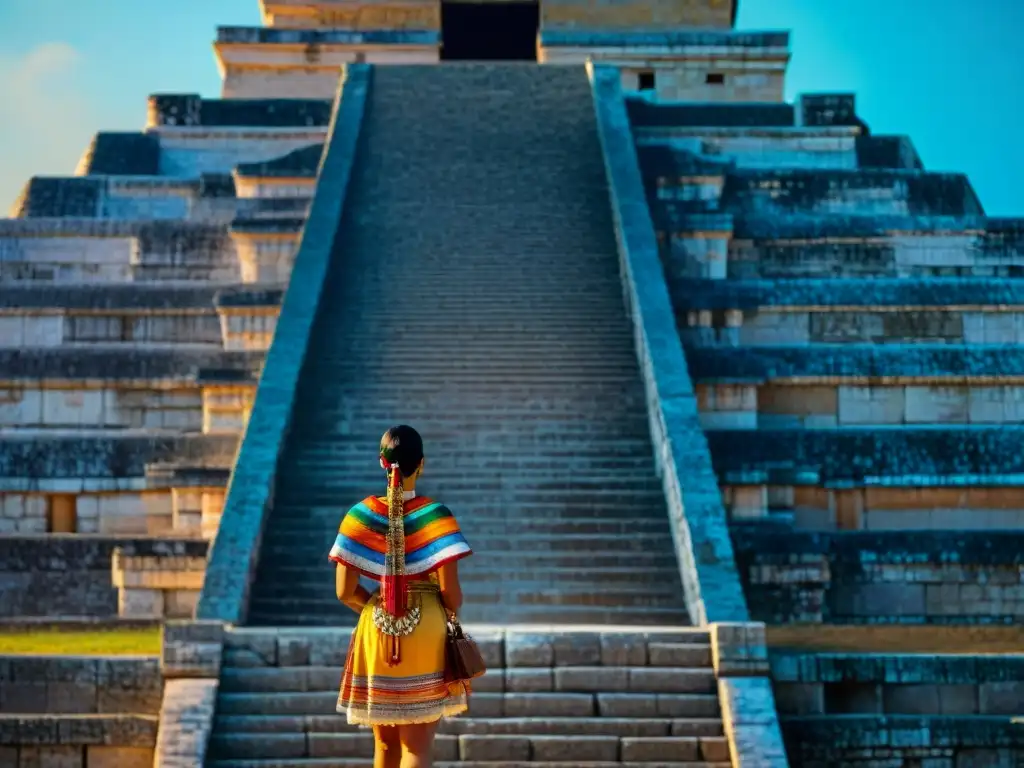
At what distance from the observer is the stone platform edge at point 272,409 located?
34.4ft

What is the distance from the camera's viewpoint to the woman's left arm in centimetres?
682

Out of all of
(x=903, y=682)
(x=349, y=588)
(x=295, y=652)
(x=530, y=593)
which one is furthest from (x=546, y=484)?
(x=349, y=588)

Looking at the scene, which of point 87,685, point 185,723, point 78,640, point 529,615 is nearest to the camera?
point 185,723

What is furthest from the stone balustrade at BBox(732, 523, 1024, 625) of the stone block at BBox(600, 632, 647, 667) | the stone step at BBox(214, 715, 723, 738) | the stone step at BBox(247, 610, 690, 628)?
the stone step at BBox(214, 715, 723, 738)

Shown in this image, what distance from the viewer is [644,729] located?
9.10 meters

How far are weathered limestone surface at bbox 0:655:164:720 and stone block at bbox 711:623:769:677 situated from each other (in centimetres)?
336

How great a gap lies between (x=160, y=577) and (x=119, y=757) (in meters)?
3.44

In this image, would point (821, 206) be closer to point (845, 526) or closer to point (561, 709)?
point (845, 526)

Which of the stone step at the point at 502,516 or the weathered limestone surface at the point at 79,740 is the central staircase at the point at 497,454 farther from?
the weathered limestone surface at the point at 79,740

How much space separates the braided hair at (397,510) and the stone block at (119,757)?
3.00 metres

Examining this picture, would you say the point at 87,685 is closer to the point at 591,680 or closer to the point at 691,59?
the point at 591,680

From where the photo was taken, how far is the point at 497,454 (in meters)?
13.1

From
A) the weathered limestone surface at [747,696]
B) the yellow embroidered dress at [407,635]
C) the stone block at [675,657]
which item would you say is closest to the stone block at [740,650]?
the weathered limestone surface at [747,696]

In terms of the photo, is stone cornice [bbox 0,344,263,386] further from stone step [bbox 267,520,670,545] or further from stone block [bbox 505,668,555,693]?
stone block [bbox 505,668,555,693]
